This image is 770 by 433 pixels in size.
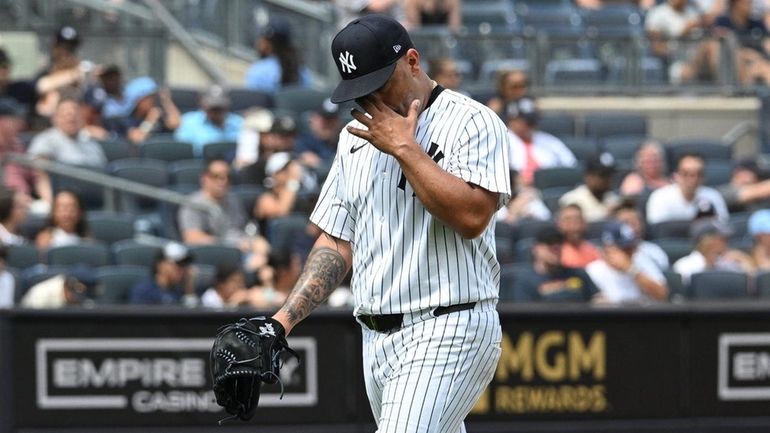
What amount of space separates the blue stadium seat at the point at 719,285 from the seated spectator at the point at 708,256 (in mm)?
128

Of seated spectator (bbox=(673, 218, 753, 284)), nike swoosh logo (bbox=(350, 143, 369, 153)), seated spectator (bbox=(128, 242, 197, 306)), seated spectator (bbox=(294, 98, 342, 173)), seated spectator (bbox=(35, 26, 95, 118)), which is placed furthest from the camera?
seated spectator (bbox=(35, 26, 95, 118))

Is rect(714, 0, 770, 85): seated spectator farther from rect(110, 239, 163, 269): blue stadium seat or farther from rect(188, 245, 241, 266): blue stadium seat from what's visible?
rect(110, 239, 163, 269): blue stadium seat

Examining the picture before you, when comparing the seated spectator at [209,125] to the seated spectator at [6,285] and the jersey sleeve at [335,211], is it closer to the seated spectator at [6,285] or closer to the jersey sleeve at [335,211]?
the seated spectator at [6,285]

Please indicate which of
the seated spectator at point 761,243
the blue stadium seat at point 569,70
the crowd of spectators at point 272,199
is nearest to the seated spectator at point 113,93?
the crowd of spectators at point 272,199

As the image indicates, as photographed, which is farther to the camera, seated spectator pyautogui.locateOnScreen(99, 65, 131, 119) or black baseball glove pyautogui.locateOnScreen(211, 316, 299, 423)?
seated spectator pyautogui.locateOnScreen(99, 65, 131, 119)

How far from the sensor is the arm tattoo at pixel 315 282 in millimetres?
4586

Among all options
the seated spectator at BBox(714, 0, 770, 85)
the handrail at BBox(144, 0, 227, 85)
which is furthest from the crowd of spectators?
the seated spectator at BBox(714, 0, 770, 85)

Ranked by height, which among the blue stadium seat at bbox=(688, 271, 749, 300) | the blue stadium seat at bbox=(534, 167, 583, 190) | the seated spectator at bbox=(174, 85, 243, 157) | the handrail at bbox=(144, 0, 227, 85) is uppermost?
the handrail at bbox=(144, 0, 227, 85)

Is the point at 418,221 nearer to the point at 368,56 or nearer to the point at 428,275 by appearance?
the point at 428,275

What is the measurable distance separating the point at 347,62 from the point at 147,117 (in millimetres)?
8124

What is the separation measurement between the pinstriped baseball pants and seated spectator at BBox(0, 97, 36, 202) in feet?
20.9

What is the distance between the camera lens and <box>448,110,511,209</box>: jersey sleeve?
4.27 meters

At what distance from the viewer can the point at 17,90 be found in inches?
478

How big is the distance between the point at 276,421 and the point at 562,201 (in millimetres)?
3609
